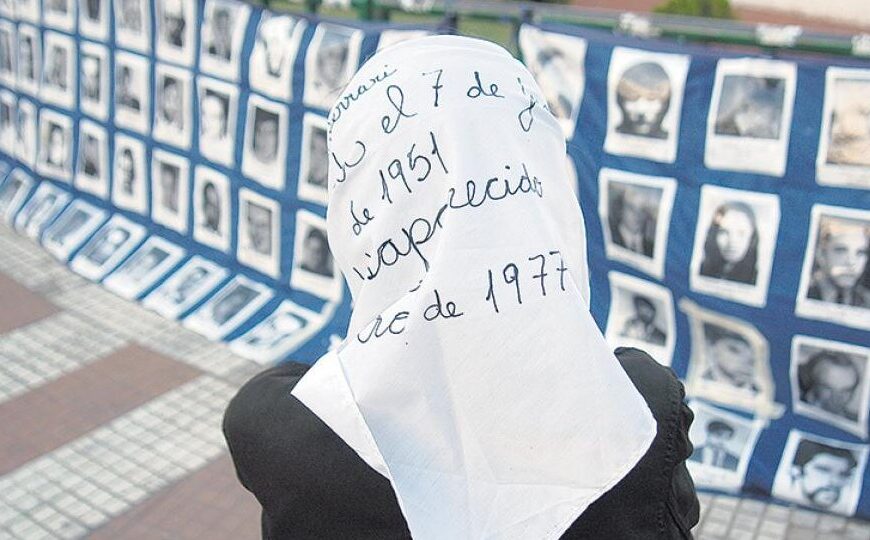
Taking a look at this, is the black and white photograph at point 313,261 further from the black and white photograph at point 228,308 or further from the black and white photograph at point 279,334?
the black and white photograph at point 228,308

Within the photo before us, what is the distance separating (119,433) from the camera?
445 cm

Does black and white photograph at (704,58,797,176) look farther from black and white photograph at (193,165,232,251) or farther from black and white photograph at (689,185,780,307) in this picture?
black and white photograph at (193,165,232,251)

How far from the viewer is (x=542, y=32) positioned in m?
4.18

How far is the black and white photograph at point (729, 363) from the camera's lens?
12.4 feet

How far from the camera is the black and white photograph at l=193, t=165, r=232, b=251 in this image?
221 inches

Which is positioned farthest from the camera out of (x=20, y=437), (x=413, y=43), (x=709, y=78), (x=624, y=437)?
(x=20, y=437)

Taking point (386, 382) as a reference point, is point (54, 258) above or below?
below

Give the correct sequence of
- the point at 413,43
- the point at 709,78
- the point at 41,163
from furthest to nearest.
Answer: the point at 41,163, the point at 709,78, the point at 413,43

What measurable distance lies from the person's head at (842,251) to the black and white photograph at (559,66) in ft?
3.64

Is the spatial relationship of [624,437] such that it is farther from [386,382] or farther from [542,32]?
[542,32]

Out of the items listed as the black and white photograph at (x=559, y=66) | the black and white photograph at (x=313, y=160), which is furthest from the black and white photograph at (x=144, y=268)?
the black and white photograph at (x=559, y=66)

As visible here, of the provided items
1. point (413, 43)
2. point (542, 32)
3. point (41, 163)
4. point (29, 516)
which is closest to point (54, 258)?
point (41, 163)

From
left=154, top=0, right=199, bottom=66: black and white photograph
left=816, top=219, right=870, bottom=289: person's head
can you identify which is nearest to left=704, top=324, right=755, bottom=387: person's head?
left=816, top=219, right=870, bottom=289: person's head

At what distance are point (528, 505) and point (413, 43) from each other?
2.17ft
